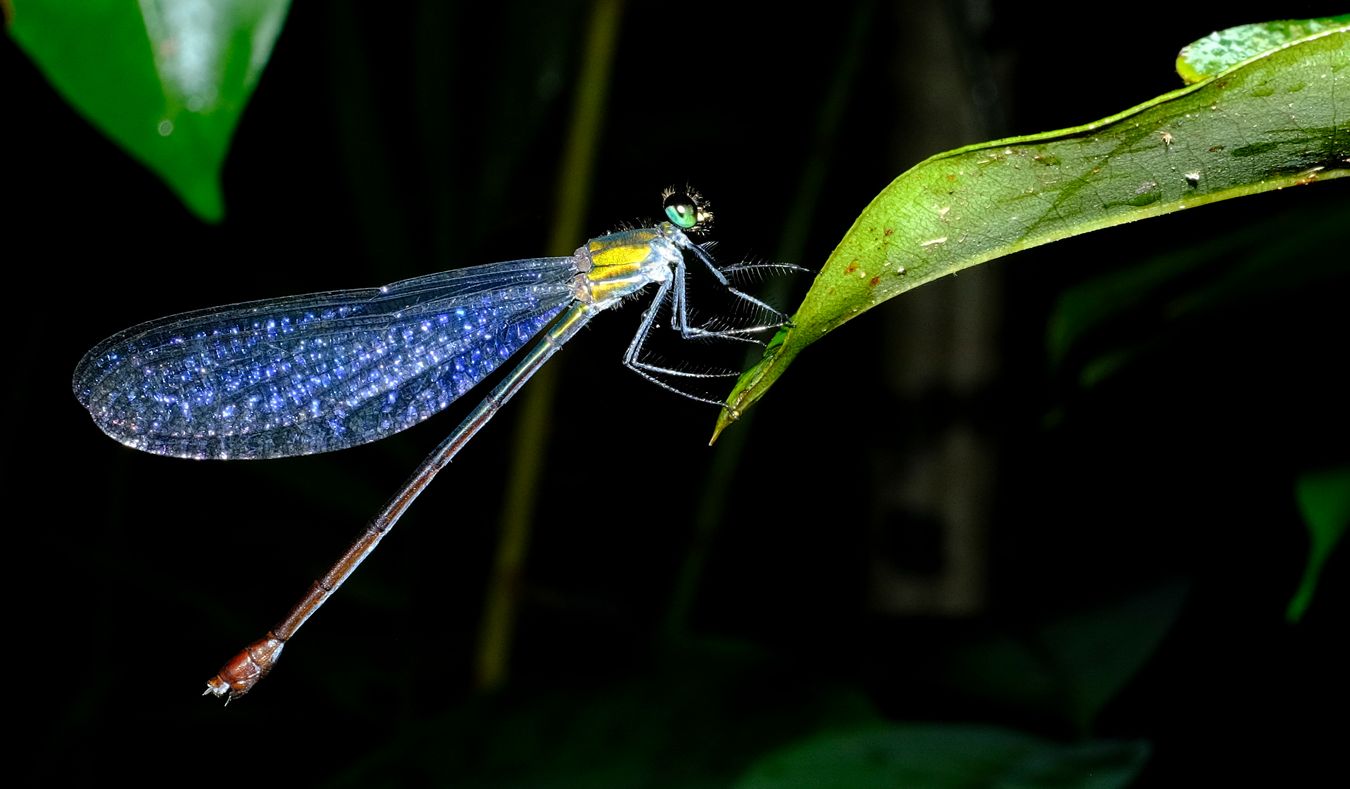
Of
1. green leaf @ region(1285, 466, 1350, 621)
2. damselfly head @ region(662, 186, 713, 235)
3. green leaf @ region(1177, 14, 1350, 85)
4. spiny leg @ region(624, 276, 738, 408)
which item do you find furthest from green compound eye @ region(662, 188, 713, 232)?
green leaf @ region(1177, 14, 1350, 85)

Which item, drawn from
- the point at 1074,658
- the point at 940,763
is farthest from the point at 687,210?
the point at 1074,658

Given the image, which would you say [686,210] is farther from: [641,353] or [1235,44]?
[1235,44]

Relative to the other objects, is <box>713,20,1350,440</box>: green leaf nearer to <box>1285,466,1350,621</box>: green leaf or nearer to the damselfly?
<box>1285,466,1350,621</box>: green leaf

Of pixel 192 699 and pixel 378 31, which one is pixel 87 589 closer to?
pixel 192 699

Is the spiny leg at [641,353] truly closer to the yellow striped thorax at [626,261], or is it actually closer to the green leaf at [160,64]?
the yellow striped thorax at [626,261]

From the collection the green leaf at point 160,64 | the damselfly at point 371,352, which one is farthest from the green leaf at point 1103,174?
the damselfly at point 371,352

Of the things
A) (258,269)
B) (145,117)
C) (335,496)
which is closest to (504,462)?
(335,496)
